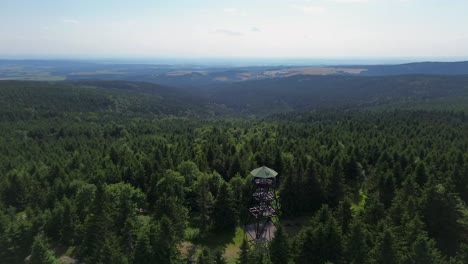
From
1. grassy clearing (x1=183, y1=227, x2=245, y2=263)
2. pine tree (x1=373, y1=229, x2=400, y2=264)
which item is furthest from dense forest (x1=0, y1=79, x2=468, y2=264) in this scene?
grassy clearing (x1=183, y1=227, x2=245, y2=263)

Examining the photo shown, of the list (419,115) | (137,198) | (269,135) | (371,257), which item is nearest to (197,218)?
(137,198)

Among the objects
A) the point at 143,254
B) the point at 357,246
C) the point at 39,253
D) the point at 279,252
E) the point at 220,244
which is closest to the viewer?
the point at 357,246

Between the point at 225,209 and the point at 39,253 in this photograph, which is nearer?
the point at 39,253

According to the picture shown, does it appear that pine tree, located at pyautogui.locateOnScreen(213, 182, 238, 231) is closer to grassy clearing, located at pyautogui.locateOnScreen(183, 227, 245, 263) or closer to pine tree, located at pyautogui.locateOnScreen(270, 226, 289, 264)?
grassy clearing, located at pyautogui.locateOnScreen(183, 227, 245, 263)

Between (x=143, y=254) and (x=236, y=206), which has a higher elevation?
(x=143, y=254)

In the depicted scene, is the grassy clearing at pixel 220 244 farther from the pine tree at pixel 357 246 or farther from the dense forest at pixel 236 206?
the pine tree at pixel 357 246

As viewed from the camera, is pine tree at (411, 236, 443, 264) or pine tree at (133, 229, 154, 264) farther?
pine tree at (133, 229, 154, 264)

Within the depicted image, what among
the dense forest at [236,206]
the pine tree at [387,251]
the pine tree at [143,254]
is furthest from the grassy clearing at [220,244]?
the pine tree at [387,251]

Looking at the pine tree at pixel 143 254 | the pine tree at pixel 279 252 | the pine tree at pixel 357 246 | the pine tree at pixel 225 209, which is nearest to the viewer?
the pine tree at pixel 357 246

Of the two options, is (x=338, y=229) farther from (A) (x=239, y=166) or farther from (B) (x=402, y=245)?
(A) (x=239, y=166)

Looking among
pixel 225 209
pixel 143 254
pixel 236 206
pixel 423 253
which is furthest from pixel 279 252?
pixel 236 206

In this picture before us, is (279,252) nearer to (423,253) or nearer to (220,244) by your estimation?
(423,253)
